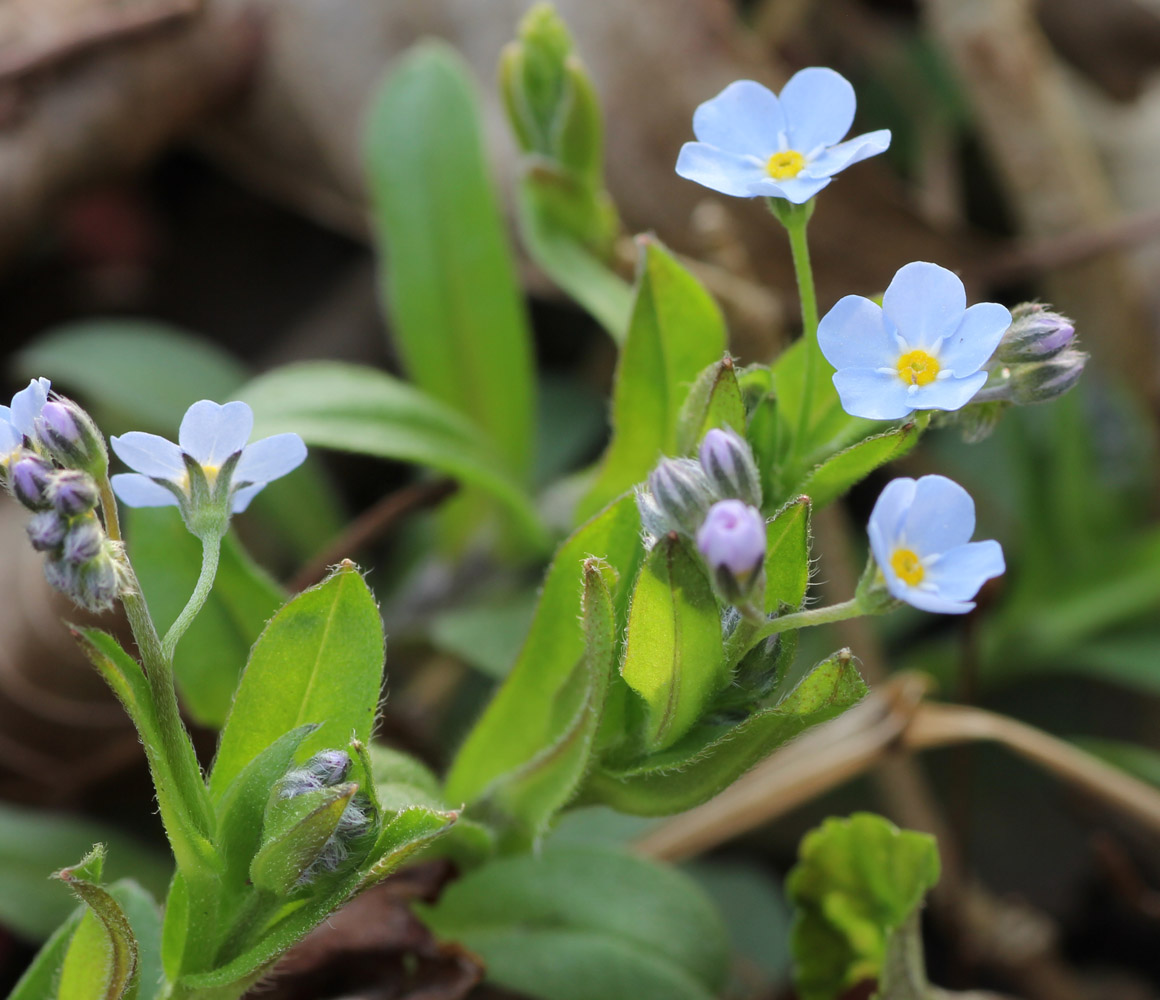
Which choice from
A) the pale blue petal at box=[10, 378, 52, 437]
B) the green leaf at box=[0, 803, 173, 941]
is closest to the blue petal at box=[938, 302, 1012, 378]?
the pale blue petal at box=[10, 378, 52, 437]

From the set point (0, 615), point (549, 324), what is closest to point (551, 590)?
point (0, 615)

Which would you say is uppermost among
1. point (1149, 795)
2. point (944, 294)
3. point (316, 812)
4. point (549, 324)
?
point (944, 294)

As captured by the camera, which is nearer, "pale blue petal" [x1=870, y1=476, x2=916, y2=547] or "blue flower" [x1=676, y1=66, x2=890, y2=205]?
"pale blue petal" [x1=870, y1=476, x2=916, y2=547]

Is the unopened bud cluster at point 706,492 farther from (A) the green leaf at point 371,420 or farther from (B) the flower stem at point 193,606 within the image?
(A) the green leaf at point 371,420

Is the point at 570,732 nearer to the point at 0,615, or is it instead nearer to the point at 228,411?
the point at 228,411

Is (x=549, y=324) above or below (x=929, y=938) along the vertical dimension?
above

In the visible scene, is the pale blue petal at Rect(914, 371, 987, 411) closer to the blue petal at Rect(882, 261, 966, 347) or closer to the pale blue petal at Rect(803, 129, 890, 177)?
the blue petal at Rect(882, 261, 966, 347)
